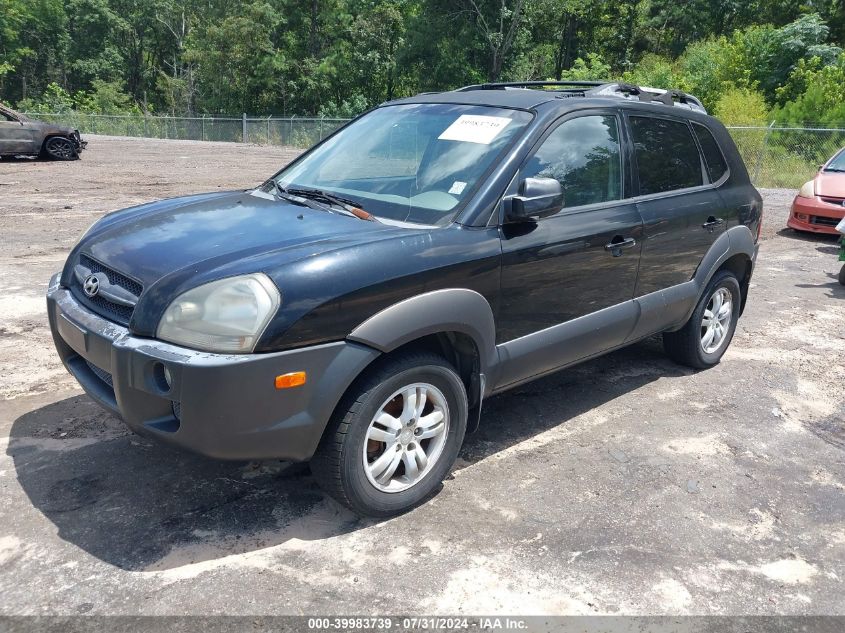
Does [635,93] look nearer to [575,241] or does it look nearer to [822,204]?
[575,241]

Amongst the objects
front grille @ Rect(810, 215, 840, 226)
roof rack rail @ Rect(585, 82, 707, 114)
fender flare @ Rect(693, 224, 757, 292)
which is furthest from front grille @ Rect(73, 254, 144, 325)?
front grille @ Rect(810, 215, 840, 226)

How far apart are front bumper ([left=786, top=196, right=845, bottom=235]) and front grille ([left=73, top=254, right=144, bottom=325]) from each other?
11.1 metres

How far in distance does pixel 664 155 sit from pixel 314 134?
3363cm

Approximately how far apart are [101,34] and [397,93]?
37.9 m

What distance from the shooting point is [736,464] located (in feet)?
13.3

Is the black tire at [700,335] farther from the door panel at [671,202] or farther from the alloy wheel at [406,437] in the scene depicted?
the alloy wheel at [406,437]

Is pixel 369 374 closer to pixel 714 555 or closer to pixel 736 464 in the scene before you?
pixel 714 555

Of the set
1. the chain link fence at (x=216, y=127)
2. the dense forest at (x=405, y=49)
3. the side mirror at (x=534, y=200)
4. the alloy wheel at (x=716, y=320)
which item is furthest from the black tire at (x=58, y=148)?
the dense forest at (x=405, y=49)

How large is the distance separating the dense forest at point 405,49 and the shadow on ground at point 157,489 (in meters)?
22.4

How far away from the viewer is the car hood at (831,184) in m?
11.5

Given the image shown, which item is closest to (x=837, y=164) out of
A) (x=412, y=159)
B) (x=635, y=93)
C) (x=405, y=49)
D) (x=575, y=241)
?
(x=635, y=93)

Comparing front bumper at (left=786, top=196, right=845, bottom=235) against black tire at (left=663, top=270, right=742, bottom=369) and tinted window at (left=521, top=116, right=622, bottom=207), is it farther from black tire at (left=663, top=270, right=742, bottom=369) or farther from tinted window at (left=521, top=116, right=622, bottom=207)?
tinted window at (left=521, top=116, right=622, bottom=207)

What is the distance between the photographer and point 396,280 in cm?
312

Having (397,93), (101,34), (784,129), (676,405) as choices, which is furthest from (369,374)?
(101,34)
